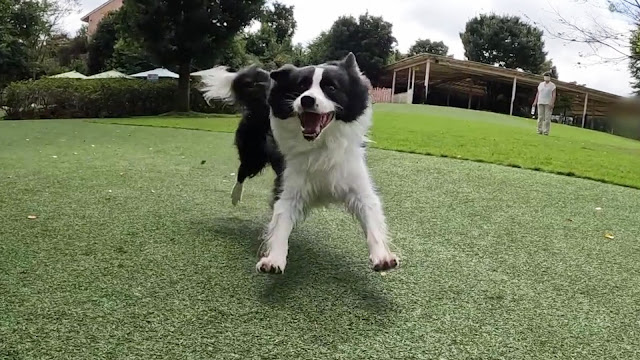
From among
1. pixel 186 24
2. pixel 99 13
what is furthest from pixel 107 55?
pixel 186 24

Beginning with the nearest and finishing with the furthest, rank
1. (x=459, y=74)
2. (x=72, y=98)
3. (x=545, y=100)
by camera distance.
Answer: (x=545, y=100) < (x=72, y=98) < (x=459, y=74)

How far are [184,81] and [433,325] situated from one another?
787 inches

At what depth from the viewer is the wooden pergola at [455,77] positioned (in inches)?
1131

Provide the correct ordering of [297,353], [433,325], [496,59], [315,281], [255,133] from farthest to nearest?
[496,59] < [255,133] < [315,281] < [433,325] < [297,353]

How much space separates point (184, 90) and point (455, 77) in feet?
63.5

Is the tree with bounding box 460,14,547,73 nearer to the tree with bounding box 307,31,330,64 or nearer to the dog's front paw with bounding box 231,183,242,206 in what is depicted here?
the tree with bounding box 307,31,330,64

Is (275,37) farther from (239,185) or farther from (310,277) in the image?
(310,277)

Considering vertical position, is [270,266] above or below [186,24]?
below

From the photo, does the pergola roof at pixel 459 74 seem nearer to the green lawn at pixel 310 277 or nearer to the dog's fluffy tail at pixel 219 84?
the green lawn at pixel 310 277

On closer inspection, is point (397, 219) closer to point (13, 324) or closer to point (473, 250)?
point (473, 250)

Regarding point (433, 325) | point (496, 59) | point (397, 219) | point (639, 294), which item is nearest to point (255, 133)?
point (397, 219)

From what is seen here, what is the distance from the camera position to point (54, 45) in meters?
39.8

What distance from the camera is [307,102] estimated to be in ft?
9.00

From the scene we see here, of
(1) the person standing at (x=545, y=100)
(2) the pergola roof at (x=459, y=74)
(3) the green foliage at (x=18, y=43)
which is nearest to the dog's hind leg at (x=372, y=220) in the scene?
(1) the person standing at (x=545, y=100)
